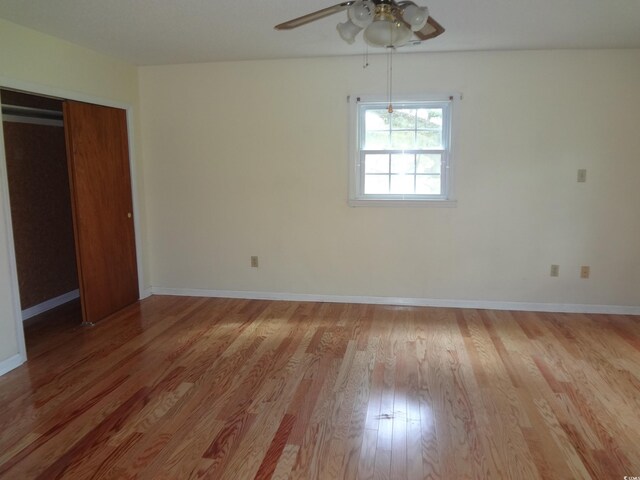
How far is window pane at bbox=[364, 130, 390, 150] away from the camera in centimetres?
426

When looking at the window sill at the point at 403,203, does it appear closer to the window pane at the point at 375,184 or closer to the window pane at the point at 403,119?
the window pane at the point at 375,184

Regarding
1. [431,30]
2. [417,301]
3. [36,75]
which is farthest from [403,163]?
[36,75]

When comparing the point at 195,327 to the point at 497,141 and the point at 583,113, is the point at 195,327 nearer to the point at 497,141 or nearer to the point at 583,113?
the point at 497,141

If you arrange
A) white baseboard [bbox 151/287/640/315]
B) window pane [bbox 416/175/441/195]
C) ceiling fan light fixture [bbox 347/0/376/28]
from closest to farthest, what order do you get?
ceiling fan light fixture [bbox 347/0/376/28] < white baseboard [bbox 151/287/640/315] < window pane [bbox 416/175/441/195]

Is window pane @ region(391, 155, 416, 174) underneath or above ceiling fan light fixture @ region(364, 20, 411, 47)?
underneath

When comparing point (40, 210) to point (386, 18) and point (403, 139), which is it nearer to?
point (403, 139)

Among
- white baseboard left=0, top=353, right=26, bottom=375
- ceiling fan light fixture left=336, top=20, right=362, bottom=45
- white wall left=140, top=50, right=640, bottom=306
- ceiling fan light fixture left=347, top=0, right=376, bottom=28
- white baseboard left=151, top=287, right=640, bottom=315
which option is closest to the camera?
ceiling fan light fixture left=347, top=0, right=376, bottom=28

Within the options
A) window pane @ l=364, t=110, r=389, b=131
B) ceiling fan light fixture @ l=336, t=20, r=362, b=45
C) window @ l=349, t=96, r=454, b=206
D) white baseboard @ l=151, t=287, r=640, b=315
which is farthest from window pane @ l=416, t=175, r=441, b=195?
ceiling fan light fixture @ l=336, t=20, r=362, b=45

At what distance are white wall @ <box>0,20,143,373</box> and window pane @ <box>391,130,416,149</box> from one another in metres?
2.65

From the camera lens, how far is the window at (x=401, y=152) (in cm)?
418

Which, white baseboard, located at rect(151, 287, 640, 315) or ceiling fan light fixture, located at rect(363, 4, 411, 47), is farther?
white baseboard, located at rect(151, 287, 640, 315)

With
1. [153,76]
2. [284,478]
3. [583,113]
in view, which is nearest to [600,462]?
[284,478]

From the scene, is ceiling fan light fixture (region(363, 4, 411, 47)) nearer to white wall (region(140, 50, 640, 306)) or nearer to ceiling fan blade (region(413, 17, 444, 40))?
ceiling fan blade (region(413, 17, 444, 40))

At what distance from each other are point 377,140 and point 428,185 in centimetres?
65
